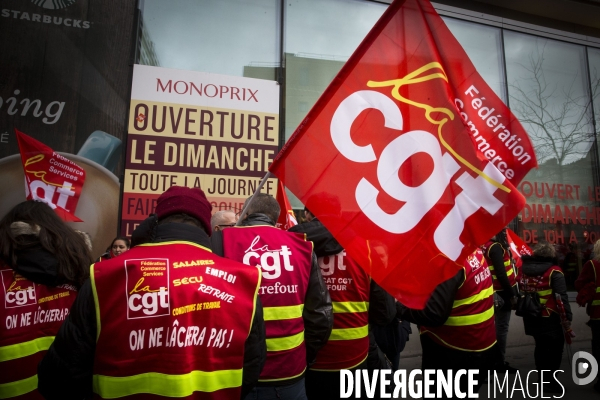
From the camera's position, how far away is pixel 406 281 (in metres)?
2.17

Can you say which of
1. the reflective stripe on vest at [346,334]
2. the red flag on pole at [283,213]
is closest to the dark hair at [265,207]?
the reflective stripe on vest at [346,334]

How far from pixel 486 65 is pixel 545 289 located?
5.24 m

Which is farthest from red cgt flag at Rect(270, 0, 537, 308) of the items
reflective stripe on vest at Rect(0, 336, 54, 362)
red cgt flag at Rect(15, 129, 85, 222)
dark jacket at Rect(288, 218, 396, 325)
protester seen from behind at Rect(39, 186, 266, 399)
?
red cgt flag at Rect(15, 129, 85, 222)

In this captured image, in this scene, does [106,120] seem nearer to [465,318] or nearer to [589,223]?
[465,318]

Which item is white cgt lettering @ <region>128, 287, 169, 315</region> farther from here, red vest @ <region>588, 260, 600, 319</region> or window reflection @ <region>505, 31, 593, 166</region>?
window reflection @ <region>505, 31, 593, 166</region>

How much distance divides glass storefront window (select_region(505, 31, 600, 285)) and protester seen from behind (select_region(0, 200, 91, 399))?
27.1ft

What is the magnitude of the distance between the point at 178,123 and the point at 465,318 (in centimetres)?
502

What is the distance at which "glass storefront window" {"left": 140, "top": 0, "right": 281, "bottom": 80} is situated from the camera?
277 inches

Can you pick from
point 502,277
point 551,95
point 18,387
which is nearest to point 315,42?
point 502,277

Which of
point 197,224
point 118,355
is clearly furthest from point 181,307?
point 197,224

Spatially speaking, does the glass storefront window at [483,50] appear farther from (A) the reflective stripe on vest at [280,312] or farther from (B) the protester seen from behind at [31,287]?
(B) the protester seen from behind at [31,287]

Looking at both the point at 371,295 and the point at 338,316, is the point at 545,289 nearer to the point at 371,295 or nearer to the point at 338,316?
the point at 371,295

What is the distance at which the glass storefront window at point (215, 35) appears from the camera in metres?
7.05

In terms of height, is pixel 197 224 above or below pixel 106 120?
below
